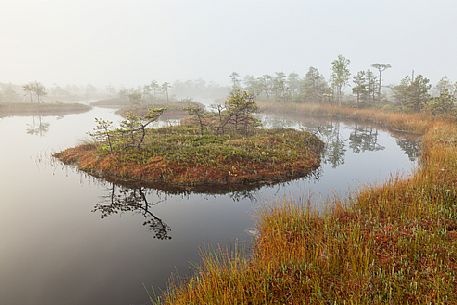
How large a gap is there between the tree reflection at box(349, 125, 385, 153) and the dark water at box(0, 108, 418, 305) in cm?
482

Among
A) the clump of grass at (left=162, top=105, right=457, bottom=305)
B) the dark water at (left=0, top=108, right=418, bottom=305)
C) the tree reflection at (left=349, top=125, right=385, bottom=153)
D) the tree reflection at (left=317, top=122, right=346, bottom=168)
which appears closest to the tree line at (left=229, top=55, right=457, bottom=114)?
the tree reflection at (left=349, top=125, right=385, bottom=153)

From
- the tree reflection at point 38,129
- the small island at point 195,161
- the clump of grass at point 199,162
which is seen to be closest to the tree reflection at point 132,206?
the small island at point 195,161

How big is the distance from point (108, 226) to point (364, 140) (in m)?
27.6

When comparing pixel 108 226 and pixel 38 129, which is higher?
pixel 38 129

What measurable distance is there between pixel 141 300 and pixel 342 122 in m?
42.1

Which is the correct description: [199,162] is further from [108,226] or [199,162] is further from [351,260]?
[351,260]

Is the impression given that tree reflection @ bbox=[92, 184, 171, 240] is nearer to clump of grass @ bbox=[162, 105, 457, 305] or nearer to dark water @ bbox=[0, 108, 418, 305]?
dark water @ bbox=[0, 108, 418, 305]

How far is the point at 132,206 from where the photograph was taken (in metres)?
13.6

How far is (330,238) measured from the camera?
26.0ft

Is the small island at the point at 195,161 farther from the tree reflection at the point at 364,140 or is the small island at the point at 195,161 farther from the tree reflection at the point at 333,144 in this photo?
the tree reflection at the point at 364,140

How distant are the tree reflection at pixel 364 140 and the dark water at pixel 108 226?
190 inches

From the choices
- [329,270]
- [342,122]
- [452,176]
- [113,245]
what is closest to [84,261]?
[113,245]

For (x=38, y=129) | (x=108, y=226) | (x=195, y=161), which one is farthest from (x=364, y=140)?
(x=38, y=129)

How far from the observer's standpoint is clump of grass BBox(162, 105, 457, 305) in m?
5.68
